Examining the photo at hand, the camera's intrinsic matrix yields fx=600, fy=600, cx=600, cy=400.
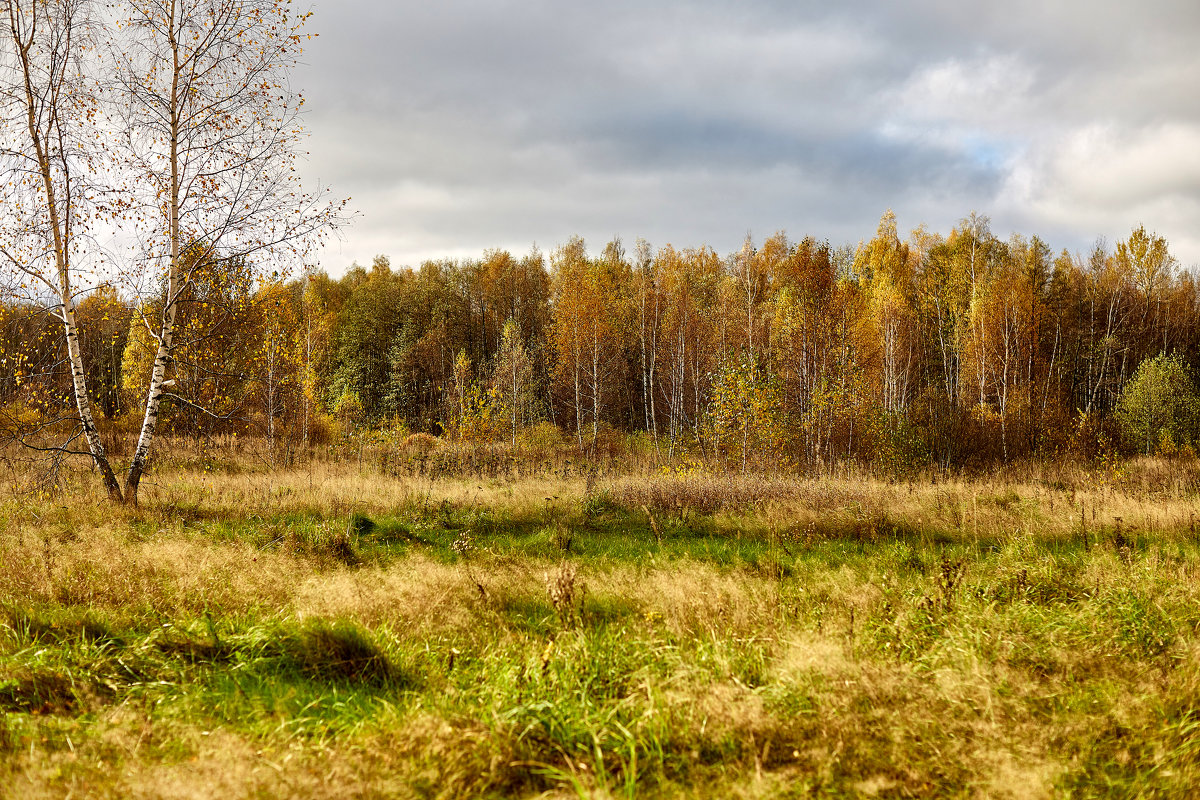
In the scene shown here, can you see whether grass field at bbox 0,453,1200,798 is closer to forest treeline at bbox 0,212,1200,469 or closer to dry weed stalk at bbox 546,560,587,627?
dry weed stalk at bbox 546,560,587,627

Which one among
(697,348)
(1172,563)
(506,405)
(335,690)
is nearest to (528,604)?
(335,690)

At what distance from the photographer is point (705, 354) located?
3109cm

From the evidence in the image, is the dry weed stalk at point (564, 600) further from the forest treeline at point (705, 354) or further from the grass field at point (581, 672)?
the forest treeline at point (705, 354)

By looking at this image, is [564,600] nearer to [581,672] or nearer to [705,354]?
[581,672]

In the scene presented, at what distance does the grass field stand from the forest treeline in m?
4.76

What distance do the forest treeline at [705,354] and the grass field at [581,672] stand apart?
4.76 m

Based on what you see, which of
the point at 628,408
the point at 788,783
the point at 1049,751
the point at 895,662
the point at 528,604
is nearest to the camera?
the point at 788,783

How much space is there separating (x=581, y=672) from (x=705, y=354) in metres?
27.9

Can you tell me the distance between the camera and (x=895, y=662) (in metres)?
4.23

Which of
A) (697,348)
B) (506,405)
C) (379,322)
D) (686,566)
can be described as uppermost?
(379,322)

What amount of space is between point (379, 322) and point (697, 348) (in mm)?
26876

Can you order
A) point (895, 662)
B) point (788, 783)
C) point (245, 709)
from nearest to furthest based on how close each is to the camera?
1. point (788, 783)
2. point (245, 709)
3. point (895, 662)

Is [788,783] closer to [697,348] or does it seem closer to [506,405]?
[506,405]

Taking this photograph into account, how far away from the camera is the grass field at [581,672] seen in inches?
122
